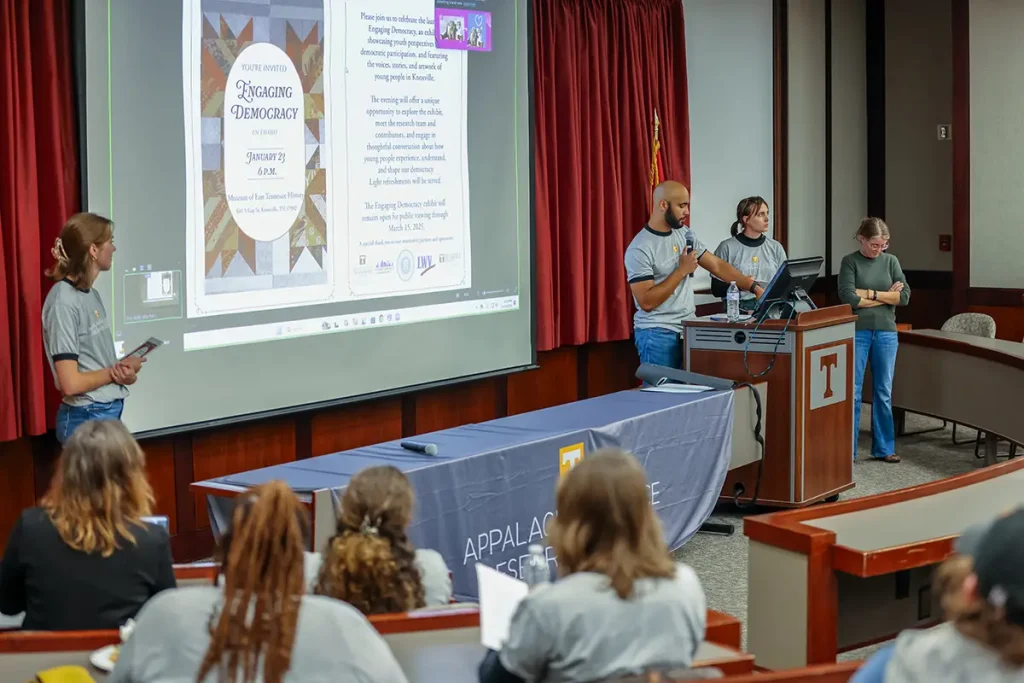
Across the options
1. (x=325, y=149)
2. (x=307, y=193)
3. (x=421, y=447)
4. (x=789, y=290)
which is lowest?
(x=421, y=447)

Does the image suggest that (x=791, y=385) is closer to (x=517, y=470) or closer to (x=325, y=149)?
(x=517, y=470)

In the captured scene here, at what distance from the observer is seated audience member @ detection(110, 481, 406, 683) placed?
5.89 feet

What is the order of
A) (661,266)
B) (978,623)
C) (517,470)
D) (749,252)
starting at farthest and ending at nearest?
(749,252)
(661,266)
(517,470)
(978,623)

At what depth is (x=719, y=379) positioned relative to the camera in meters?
5.48

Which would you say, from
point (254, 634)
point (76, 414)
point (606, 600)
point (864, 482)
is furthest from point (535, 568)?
point (864, 482)

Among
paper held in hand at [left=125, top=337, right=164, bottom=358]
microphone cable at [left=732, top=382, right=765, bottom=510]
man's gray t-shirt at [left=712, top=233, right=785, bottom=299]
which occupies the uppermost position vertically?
man's gray t-shirt at [left=712, top=233, right=785, bottom=299]

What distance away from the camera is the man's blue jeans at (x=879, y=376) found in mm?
6844

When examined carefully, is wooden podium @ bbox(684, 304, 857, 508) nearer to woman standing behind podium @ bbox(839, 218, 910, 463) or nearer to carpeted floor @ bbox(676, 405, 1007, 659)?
carpeted floor @ bbox(676, 405, 1007, 659)

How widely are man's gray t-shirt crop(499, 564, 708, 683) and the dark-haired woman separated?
14.5ft

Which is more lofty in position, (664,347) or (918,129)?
(918,129)

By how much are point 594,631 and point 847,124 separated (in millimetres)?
8026

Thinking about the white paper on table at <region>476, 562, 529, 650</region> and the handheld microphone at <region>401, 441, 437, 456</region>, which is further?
the handheld microphone at <region>401, 441, 437, 456</region>

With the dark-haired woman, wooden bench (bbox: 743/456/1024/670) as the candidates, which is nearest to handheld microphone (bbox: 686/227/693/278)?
the dark-haired woman

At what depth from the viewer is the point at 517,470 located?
4.33 meters
